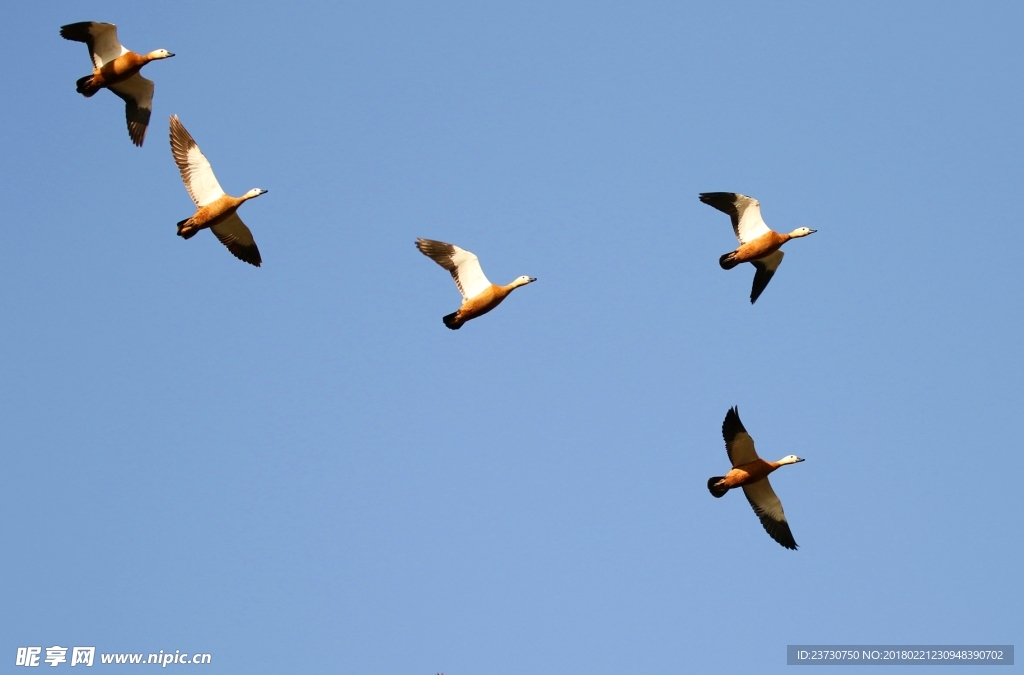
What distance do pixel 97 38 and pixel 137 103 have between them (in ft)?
6.32

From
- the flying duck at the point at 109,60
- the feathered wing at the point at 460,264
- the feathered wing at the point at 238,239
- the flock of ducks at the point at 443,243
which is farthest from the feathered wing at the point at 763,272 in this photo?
the flying duck at the point at 109,60

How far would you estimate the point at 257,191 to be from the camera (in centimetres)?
3472

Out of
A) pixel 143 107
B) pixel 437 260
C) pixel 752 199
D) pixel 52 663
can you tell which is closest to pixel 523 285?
pixel 437 260

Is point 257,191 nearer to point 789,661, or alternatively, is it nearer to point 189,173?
point 189,173

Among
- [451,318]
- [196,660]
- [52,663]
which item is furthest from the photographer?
[52,663]

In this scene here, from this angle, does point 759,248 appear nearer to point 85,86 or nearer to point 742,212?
point 742,212

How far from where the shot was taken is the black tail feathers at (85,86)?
34.7 metres

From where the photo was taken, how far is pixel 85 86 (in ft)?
114

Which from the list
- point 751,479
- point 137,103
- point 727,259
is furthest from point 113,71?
point 751,479

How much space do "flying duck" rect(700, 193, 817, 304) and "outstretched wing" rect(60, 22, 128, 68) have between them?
13258mm

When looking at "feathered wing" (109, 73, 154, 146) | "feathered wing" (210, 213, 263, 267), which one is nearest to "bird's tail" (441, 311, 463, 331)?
"feathered wing" (210, 213, 263, 267)

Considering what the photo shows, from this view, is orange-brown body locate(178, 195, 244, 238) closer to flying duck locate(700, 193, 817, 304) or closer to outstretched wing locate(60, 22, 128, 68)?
outstretched wing locate(60, 22, 128, 68)

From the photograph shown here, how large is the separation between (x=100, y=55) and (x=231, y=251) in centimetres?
512

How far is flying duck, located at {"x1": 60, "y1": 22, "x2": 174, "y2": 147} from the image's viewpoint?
34750mm
